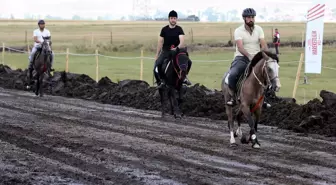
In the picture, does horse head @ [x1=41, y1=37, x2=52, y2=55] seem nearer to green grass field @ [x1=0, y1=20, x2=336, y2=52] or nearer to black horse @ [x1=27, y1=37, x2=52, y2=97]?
black horse @ [x1=27, y1=37, x2=52, y2=97]

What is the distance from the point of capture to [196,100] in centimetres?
1994

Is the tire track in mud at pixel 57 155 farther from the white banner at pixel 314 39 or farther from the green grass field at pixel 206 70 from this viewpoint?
the white banner at pixel 314 39

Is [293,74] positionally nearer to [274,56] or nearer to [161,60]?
[161,60]

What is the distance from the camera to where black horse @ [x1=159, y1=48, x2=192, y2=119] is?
720 inches

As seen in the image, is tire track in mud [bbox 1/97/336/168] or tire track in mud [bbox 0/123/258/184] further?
tire track in mud [bbox 1/97/336/168]

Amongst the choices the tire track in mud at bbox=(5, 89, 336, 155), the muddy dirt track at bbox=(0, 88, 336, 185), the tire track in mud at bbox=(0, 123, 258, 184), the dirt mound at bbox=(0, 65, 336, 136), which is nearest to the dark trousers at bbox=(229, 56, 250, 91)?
the dirt mound at bbox=(0, 65, 336, 136)

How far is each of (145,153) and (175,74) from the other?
6635 millimetres

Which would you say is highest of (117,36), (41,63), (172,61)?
(172,61)

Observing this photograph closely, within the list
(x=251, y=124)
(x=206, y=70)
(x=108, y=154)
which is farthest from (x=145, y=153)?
(x=206, y=70)

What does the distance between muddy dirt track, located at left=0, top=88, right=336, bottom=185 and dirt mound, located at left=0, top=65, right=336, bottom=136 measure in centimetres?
75

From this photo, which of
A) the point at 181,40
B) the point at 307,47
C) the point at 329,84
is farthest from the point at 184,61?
the point at 329,84

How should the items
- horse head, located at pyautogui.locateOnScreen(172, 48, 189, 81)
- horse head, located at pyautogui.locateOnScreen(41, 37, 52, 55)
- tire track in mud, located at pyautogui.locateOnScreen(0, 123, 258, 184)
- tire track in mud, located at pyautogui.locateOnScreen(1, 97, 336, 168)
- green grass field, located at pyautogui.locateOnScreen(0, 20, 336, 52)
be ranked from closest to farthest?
1. tire track in mud, located at pyautogui.locateOnScreen(0, 123, 258, 184)
2. tire track in mud, located at pyautogui.locateOnScreen(1, 97, 336, 168)
3. horse head, located at pyautogui.locateOnScreen(172, 48, 189, 81)
4. horse head, located at pyautogui.locateOnScreen(41, 37, 52, 55)
5. green grass field, located at pyautogui.locateOnScreen(0, 20, 336, 52)

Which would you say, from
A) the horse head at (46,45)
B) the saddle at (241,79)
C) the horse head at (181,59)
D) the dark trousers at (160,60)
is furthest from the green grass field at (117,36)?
the saddle at (241,79)

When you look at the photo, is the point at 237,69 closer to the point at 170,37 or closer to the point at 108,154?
the point at 108,154
